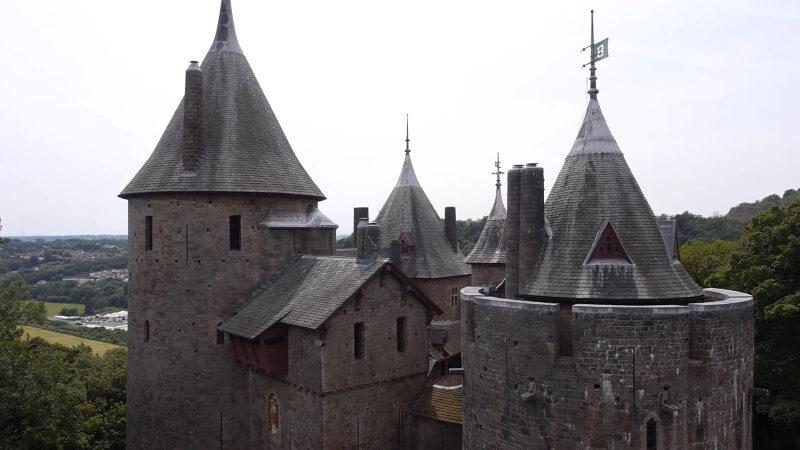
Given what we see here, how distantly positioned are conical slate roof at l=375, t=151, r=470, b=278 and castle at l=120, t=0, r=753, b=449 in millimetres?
3619

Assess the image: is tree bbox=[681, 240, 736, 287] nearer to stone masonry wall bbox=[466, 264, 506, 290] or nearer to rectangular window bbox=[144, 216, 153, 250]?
stone masonry wall bbox=[466, 264, 506, 290]

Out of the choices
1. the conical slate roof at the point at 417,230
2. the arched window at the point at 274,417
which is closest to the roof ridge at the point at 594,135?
the arched window at the point at 274,417

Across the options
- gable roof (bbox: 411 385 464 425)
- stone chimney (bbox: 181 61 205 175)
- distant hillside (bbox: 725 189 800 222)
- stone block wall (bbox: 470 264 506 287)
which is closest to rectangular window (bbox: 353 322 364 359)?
gable roof (bbox: 411 385 464 425)

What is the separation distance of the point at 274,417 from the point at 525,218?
11347 mm

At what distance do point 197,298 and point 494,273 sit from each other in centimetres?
1572

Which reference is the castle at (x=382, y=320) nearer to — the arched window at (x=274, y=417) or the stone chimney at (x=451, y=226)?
the arched window at (x=274, y=417)

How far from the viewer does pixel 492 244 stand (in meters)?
31.4

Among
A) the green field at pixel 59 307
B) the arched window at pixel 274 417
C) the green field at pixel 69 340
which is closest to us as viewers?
the arched window at pixel 274 417

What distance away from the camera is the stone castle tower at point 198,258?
2130 centimetres

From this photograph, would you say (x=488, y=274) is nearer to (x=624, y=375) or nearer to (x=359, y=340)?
(x=359, y=340)

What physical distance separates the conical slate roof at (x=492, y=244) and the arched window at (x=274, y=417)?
14.6m

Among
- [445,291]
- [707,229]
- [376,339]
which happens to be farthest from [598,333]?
[707,229]

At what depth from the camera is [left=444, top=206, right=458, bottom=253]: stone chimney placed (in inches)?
1314

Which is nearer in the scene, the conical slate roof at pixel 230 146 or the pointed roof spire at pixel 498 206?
the conical slate roof at pixel 230 146
